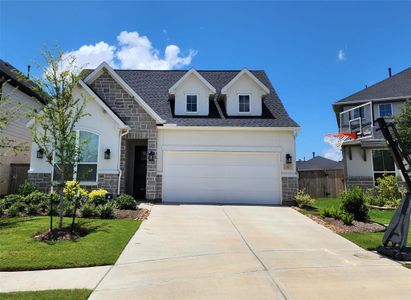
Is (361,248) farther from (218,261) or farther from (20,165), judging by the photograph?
(20,165)

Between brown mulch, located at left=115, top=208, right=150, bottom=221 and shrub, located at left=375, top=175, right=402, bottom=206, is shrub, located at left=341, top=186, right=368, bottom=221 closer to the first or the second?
shrub, located at left=375, top=175, right=402, bottom=206

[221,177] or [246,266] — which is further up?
[221,177]

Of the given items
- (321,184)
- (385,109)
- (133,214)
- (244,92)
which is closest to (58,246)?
(133,214)

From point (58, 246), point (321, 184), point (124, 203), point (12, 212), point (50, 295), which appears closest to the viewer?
point (50, 295)

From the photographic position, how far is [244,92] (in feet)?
56.4

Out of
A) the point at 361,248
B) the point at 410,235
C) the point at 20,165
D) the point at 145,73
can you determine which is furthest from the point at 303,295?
the point at 145,73

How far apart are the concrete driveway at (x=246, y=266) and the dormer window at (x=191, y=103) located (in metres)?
8.08

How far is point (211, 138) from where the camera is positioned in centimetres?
1567

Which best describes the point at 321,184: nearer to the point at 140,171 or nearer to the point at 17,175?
the point at 140,171

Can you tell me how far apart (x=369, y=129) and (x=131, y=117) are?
15.2 metres

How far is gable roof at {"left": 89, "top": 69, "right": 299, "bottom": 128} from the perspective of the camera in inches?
628

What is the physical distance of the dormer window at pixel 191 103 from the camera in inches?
669

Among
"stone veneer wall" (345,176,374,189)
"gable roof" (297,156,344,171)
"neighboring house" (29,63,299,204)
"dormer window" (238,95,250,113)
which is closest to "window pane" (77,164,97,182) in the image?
"neighboring house" (29,63,299,204)

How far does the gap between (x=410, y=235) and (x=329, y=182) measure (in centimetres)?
1222
